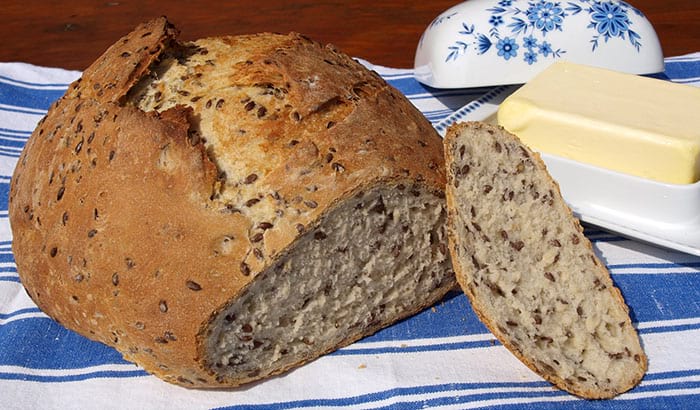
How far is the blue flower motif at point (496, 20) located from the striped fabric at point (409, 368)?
1.10 metres

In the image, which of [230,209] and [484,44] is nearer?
[230,209]

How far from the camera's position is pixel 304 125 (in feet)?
5.73

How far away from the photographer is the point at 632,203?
2.21 meters

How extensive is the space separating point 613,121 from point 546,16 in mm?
760

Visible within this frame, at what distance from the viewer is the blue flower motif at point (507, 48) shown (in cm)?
277

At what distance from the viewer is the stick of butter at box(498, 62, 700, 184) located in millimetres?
2172

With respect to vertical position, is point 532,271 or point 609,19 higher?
point 609,19

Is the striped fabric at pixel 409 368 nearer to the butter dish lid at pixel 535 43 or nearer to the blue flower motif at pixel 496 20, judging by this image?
the butter dish lid at pixel 535 43

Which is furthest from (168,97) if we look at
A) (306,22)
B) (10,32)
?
(10,32)

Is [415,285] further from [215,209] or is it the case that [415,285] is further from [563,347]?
[215,209]

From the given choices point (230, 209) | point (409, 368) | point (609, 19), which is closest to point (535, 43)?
point (609, 19)

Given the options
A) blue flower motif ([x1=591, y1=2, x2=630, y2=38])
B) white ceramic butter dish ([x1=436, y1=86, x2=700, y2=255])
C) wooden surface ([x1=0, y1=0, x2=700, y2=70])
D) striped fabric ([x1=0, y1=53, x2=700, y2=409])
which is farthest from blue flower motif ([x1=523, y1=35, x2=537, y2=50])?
striped fabric ([x1=0, y1=53, x2=700, y2=409])

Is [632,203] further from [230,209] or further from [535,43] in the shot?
[230,209]

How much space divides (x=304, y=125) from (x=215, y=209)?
1.03ft
